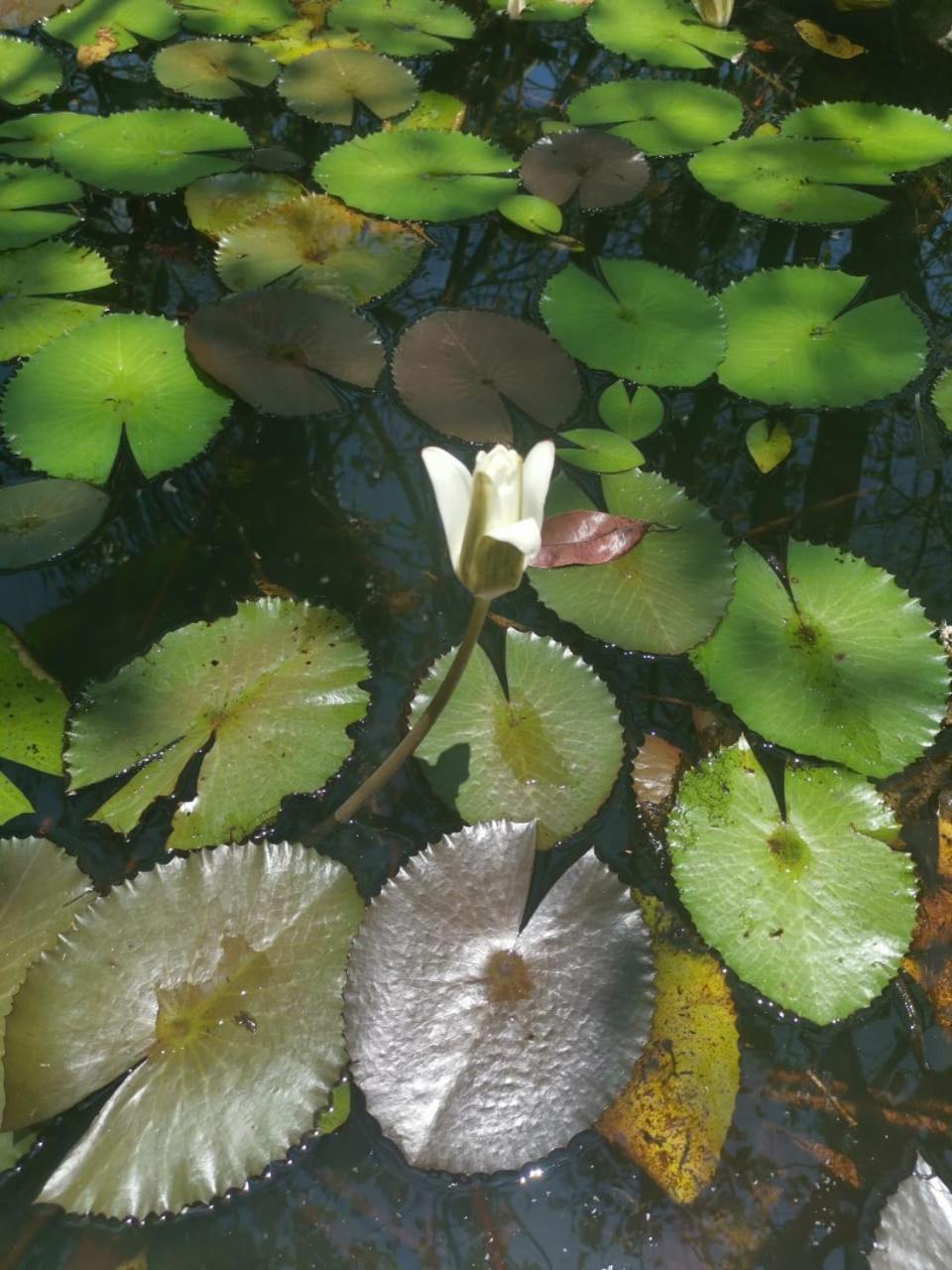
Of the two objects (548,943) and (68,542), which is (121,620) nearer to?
(68,542)

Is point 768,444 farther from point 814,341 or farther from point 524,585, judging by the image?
point 524,585

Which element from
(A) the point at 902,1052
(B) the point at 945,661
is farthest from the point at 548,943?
(B) the point at 945,661

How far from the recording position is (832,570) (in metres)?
2.05

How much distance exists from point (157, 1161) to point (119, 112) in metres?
3.40

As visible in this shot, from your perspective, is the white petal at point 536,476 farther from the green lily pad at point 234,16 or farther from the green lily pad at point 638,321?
the green lily pad at point 234,16

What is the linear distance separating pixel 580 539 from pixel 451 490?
0.42m

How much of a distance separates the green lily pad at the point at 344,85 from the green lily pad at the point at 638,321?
46.8 inches

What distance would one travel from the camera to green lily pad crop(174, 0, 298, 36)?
144 inches

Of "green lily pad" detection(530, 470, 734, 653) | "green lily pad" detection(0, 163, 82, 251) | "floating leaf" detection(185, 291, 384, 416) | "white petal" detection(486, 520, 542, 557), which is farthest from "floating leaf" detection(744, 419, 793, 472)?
"green lily pad" detection(0, 163, 82, 251)

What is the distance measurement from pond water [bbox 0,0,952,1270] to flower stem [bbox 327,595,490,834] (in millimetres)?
68

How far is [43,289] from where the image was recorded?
2.62 metres

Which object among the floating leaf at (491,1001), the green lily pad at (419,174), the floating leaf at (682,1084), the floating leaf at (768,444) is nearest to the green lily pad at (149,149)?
the green lily pad at (419,174)

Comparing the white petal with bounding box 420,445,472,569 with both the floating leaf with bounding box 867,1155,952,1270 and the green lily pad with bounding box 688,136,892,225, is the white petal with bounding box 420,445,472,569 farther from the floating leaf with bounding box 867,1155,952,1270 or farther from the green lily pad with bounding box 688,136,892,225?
the green lily pad with bounding box 688,136,892,225

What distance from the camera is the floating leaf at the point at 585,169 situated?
117 inches
